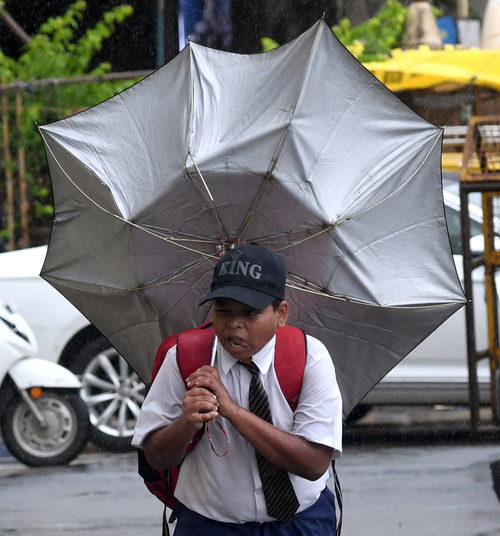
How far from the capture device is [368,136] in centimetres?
288

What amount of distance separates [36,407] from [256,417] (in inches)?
179

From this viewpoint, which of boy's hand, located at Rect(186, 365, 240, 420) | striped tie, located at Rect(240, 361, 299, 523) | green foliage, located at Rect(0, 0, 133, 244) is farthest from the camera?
green foliage, located at Rect(0, 0, 133, 244)

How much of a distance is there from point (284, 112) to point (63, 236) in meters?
0.87

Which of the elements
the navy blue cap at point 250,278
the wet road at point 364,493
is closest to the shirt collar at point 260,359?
the navy blue cap at point 250,278

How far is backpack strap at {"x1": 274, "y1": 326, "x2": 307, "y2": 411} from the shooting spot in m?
2.46

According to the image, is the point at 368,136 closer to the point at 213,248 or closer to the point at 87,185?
the point at 213,248

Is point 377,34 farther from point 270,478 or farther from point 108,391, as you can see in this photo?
point 270,478

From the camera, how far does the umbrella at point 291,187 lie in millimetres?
2793

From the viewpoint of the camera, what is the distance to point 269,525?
248 centimetres

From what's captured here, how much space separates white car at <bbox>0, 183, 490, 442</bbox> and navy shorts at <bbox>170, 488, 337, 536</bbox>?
4504mm

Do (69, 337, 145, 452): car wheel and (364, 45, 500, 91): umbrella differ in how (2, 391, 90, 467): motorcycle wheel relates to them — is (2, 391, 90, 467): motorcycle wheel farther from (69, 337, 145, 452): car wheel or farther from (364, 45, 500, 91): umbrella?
(364, 45, 500, 91): umbrella

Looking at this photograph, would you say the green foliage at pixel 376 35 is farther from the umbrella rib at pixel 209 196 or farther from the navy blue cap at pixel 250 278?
the navy blue cap at pixel 250 278

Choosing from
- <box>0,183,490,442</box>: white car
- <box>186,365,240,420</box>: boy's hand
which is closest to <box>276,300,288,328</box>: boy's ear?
<box>186,365,240,420</box>: boy's hand

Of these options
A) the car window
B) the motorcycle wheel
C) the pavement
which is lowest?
the pavement
